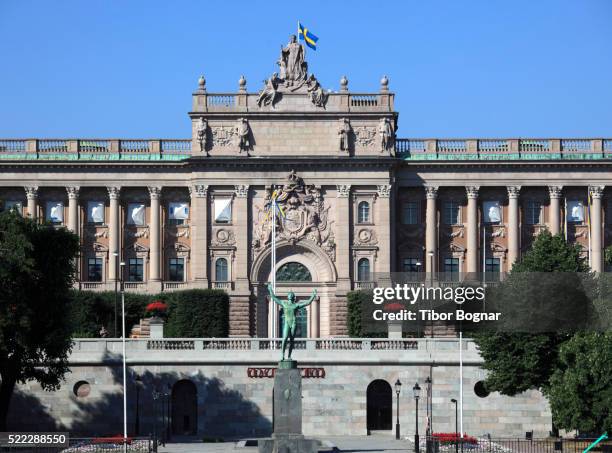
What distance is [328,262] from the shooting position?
139 metres

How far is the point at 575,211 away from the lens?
14338 cm

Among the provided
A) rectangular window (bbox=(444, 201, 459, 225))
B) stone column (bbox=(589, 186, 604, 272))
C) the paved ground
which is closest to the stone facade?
the paved ground

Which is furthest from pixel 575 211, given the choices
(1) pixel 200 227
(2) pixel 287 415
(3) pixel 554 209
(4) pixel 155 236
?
(2) pixel 287 415

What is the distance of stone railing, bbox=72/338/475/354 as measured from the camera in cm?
10606

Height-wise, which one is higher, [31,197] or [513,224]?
[31,197]

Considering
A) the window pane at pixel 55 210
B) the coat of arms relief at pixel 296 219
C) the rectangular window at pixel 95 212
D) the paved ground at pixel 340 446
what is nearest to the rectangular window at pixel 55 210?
the window pane at pixel 55 210

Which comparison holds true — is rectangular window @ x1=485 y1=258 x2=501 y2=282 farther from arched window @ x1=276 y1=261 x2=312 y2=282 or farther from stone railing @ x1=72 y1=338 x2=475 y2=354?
stone railing @ x1=72 y1=338 x2=475 y2=354

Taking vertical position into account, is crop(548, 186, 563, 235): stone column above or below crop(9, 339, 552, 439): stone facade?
above

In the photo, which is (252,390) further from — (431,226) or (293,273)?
(431,226)

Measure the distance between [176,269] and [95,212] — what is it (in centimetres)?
823

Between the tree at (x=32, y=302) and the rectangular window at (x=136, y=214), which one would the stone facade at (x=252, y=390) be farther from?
the rectangular window at (x=136, y=214)

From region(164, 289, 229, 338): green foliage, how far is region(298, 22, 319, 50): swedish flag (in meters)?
20.6

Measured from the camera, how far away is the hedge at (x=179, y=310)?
131000 millimetres

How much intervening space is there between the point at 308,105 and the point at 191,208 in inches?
503
